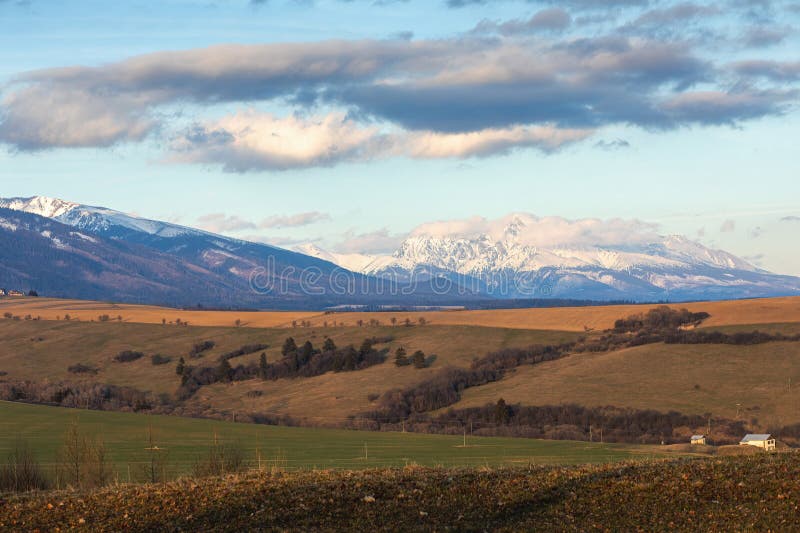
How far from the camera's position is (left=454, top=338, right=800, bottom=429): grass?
250ft

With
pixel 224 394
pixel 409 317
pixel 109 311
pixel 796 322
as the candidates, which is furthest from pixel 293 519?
pixel 109 311

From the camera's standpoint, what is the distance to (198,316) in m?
167

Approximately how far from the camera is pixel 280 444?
58.3 meters

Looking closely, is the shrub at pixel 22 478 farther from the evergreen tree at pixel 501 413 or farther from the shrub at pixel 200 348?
the shrub at pixel 200 348

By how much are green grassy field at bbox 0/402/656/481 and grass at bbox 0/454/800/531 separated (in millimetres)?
20006

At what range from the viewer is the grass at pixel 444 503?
54.0 ft

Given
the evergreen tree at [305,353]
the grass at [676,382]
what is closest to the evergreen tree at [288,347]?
the evergreen tree at [305,353]

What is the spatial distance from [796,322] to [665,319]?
1680cm

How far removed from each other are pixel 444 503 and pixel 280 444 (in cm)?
4197

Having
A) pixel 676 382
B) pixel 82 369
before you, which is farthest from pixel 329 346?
pixel 676 382

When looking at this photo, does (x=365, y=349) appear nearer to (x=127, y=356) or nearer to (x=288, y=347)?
(x=288, y=347)

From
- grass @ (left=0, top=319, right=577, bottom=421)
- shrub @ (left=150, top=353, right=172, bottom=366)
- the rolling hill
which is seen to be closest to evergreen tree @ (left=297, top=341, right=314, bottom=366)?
the rolling hill

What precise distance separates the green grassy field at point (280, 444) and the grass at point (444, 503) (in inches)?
788

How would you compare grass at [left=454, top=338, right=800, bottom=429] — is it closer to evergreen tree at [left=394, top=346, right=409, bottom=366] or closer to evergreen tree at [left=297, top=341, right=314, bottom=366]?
evergreen tree at [left=394, top=346, right=409, bottom=366]
